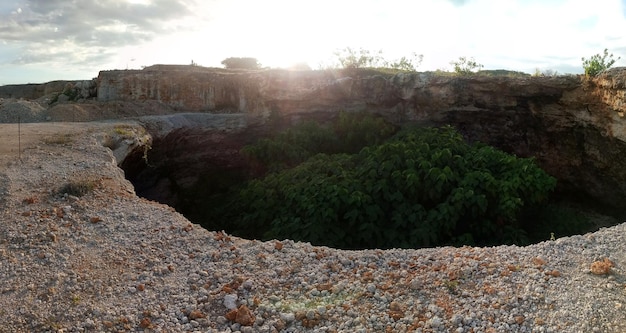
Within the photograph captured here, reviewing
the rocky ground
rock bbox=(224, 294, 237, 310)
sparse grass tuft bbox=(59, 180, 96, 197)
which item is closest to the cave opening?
sparse grass tuft bbox=(59, 180, 96, 197)

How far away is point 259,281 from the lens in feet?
15.4

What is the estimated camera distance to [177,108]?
1346 cm

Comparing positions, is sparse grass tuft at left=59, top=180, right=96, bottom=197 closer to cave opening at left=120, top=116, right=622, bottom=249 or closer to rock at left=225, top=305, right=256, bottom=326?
rock at left=225, top=305, right=256, bottom=326

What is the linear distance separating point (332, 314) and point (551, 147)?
8.33 meters

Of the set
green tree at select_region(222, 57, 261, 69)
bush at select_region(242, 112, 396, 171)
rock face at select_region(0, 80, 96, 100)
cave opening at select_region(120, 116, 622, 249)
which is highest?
green tree at select_region(222, 57, 261, 69)

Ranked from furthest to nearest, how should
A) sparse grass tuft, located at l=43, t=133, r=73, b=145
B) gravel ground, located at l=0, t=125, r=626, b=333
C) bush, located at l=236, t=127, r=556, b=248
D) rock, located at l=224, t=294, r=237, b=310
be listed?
sparse grass tuft, located at l=43, t=133, r=73, b=145 < bush, located at l=236, t=127, r=556, b=248 < rock, located at l=224, t=294, r=237, b=310 < gravel ground, located at l=0, t=125, r=626, b=333

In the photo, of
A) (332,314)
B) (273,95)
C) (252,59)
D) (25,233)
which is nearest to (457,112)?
(273,95)

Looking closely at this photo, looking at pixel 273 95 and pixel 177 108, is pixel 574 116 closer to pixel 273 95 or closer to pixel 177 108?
pixel 273 95

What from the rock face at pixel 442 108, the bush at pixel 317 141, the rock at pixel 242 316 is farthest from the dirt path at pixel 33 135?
the rock at pixel 242 316

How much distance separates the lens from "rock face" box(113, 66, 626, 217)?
382 inches

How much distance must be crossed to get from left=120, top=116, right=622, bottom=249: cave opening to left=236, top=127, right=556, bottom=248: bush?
657 mm

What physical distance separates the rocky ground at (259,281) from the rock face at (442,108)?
4985 mm

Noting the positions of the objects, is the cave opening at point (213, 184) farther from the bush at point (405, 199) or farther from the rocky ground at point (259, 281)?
the rocky ground at point (259, 281)

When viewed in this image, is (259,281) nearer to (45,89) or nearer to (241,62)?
(241,62)
